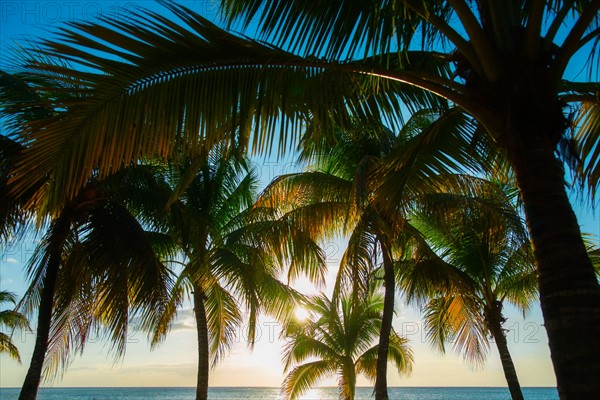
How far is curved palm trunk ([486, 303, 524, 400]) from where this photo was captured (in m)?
12.1

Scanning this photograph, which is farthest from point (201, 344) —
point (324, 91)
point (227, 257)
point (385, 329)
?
point (324, 91)

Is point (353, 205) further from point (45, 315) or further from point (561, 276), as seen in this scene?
point (561, 276)

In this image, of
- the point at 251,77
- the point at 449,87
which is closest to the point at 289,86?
the point at 251,77

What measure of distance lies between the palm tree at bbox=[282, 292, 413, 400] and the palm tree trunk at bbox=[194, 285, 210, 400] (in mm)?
4514

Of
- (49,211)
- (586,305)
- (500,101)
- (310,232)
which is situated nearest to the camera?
(586,305)

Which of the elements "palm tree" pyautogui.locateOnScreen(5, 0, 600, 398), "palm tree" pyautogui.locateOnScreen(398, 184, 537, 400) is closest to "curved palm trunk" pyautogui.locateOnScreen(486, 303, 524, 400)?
"palm tree" pyautogui.locateOnScreen(398, 184, 537, 400)

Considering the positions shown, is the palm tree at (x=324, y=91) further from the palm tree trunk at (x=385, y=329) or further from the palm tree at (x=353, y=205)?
the palm tree trunk at (x=385, y=329)

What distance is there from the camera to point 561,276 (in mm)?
2855

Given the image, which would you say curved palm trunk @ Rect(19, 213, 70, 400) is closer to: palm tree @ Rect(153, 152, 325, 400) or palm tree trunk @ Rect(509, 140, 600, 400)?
palm tree @ Rect(153, 152, 325, 400)

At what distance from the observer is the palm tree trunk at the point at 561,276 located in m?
2.67

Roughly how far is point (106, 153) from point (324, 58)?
1.82 meters

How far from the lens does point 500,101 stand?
344cm

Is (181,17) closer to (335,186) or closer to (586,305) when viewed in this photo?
(586,305)

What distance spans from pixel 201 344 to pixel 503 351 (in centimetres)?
744
